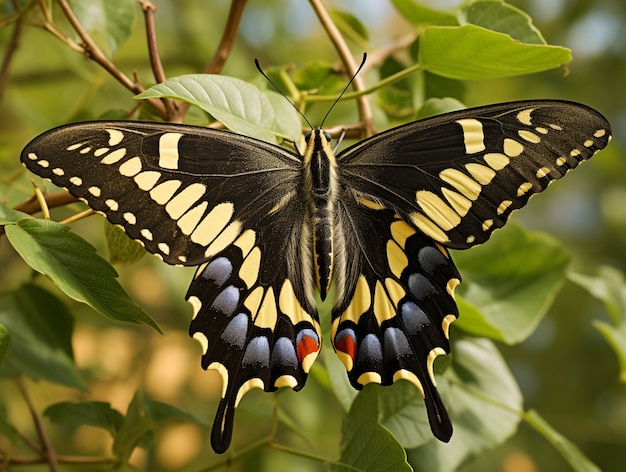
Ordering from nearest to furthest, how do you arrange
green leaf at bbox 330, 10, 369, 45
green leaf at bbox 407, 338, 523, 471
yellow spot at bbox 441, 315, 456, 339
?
yellow spot at bbox 441, 315, 456, 339, green leaf at bbox 407, 338, 523, 471, green leaf at bbox 330, 10, 369, 45

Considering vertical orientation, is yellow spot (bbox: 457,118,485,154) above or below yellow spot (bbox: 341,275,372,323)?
above

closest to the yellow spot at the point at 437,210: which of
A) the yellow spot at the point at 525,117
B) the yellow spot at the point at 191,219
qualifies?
the yellow spot at the point at 525,117

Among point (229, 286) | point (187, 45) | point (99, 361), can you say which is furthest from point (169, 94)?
point (99, 361)

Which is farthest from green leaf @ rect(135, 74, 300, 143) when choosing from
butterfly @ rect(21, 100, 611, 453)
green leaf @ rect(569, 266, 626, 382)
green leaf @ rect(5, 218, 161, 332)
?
green leaf @ rect(569, 266, 626, 382)

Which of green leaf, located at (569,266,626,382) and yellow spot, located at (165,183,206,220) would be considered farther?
green leaf, located at (569,266,626,382)

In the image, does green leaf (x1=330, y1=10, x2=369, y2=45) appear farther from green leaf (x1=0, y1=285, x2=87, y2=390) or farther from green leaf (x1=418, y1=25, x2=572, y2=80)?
green leaf (x1=0, y1=285, x2=87, y2=390)

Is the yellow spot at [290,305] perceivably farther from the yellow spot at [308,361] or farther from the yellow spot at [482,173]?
the yellow spot at [482,173]

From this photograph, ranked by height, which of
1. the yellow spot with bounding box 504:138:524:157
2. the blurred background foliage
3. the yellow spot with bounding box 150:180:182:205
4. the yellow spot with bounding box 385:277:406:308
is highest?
the yellow spot with bounding box 504:138:524:157
